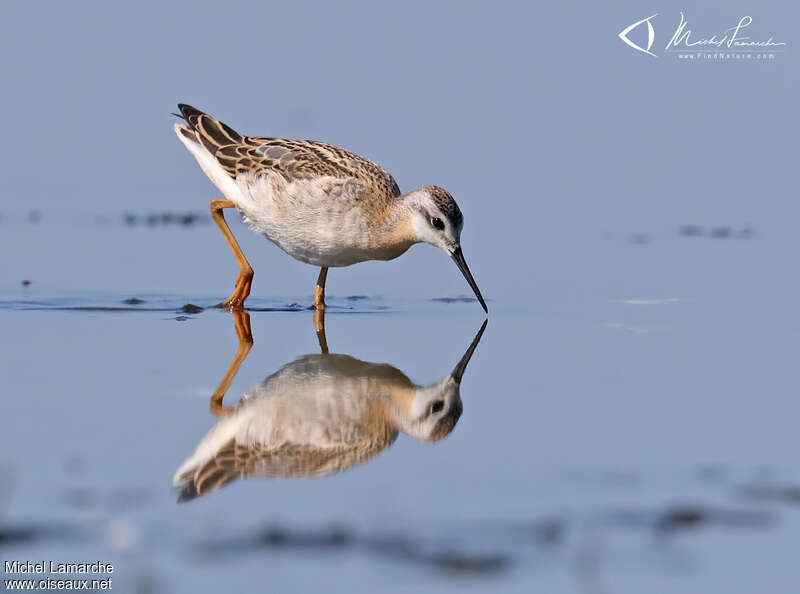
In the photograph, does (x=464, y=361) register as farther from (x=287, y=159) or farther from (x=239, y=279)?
(x=287, y=159)

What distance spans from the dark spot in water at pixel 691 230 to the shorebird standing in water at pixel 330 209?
4.37 metres

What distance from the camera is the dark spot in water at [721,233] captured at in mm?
14700

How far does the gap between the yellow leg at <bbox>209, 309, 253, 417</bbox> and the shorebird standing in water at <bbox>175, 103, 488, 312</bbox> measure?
1.81 feet

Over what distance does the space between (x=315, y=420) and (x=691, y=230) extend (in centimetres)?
877

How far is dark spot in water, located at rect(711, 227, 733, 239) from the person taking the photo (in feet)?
48.2

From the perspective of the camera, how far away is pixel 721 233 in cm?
1486

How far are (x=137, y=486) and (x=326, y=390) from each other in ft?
6.99

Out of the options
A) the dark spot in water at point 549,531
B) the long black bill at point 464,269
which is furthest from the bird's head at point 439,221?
the dark spot in water at point 549,531

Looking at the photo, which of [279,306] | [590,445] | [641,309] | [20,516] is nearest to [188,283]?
[279,306]

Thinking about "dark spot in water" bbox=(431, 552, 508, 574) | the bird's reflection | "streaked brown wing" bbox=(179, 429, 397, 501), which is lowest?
"dark spot in water" bbox=(431, 552, 508, 574)

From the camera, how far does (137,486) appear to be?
596 centimetres

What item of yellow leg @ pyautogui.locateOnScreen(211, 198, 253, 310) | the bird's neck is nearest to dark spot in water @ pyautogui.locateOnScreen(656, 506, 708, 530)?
the bird's neck

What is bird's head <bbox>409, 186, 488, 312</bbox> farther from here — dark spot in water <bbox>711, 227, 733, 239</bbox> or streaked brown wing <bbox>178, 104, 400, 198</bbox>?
dark spot in water <bbox>711, 227, 733, 239</bbox>

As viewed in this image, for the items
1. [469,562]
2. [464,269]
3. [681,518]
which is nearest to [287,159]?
[464,269]
